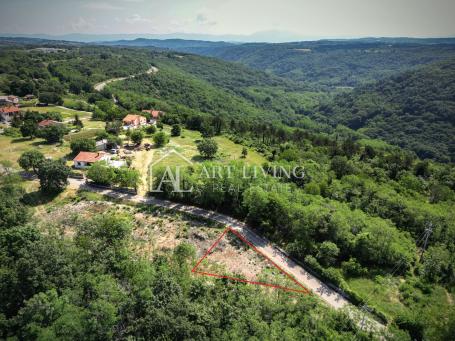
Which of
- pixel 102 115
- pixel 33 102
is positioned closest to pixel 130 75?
pixel 33 102

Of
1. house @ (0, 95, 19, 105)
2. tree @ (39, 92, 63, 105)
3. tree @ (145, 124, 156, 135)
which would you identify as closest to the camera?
tree @ (145, 124, 156, 135)

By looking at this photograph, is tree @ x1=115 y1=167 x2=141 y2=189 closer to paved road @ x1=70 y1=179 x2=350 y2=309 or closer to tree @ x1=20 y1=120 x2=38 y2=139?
paved road @ x1=70 y1=179 x2=350 y2=309

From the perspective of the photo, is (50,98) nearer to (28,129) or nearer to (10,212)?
(28,129)

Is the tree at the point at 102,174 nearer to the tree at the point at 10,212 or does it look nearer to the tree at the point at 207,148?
the tree at the point at 10,212

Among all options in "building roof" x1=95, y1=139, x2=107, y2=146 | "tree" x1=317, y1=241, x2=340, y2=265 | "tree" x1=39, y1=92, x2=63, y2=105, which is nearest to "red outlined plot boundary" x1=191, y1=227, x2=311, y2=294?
"tree" x1=317, y1=241, x2=340, y2=265

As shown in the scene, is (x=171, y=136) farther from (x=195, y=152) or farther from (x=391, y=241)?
A: (x=391, y=241)

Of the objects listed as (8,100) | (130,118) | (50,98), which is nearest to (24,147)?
(130,118)
